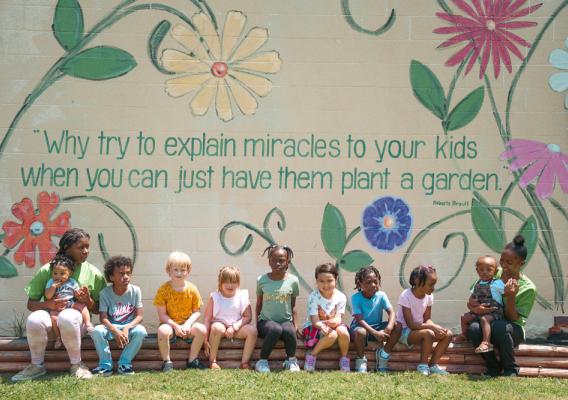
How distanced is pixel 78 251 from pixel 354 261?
96.4 inches

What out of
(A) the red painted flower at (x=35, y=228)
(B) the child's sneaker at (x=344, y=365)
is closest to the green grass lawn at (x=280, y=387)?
(B) the child's sneaker at (x=344, y=365)

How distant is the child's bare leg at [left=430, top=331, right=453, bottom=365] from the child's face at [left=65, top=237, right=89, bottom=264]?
2.99 m

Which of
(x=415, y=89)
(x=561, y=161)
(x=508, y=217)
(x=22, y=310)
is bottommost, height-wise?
(x=22, y=310)

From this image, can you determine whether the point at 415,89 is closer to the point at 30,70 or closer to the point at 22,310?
the point at 30,70

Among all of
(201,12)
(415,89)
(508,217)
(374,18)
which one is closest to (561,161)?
(508,217)

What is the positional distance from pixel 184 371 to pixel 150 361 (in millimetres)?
375

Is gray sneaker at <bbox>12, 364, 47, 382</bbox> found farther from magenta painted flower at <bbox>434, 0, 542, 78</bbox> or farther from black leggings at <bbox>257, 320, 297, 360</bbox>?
magenta painted flower at <bbox>434, 0, 542, 78</bbox>

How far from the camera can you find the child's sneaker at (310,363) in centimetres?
627

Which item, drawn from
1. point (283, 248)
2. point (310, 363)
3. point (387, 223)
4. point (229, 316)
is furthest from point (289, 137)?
point (310, 363)

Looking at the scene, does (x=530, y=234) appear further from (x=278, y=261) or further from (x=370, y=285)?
(x=278, y=261)

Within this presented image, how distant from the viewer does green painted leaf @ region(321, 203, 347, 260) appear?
23.2 ft

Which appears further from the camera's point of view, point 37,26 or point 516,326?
→ point 37,26

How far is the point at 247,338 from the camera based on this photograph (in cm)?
638

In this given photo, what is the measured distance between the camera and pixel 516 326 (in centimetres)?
636
